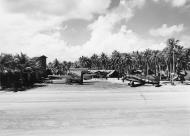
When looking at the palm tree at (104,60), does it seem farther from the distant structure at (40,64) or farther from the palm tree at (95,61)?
the distant structure at (40,64)

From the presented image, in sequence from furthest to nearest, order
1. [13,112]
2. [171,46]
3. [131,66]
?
[131,66] → [171,46] → [13,112]

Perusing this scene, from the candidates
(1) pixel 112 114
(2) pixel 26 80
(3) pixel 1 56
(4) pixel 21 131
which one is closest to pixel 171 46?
(2) pixel 26 80

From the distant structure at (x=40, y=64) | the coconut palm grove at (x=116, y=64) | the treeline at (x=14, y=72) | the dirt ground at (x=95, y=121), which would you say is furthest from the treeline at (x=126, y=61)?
the dirt ground at (x=95, y=121)

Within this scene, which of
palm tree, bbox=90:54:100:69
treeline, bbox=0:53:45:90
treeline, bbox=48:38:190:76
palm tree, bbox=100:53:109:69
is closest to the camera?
treeline, bbox=0:53:45:90

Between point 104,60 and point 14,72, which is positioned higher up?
point 104,60

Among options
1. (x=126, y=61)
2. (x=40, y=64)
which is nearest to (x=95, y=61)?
(x=126, y=61)

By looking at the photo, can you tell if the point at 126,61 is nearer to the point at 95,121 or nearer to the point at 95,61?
the point at 95,61

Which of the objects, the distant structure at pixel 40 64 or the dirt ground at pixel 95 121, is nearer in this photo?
the dirt ground at pixel 95 121

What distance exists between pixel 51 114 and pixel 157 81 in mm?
28336

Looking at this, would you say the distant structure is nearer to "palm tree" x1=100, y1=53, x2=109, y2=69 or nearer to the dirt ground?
the dirt ground

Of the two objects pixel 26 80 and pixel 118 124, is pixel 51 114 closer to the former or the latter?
pixel 118 124

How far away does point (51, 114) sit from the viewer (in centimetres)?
1410

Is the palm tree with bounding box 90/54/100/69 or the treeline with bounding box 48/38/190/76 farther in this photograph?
the palm tree with bounding box 90/54/100/69

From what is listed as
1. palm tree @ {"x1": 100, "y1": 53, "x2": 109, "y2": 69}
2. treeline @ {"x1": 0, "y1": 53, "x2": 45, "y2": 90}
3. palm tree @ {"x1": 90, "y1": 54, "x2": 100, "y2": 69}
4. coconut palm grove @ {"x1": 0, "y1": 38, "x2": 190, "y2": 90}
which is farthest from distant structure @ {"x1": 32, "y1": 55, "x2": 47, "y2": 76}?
palm tree @ {"x1": 90, "y1": 54, "x2": 100, "y2": 69}
